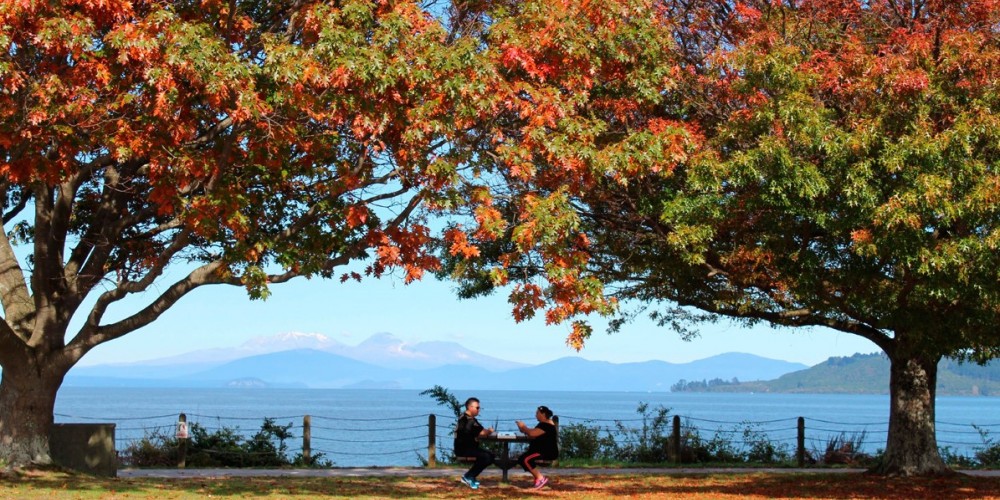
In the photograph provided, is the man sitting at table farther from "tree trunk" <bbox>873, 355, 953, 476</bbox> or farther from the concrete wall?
"tree trunk" <bbox>873, 355, 953, 476</bbox>

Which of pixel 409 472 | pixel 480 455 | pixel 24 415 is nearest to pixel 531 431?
pixel 480 455

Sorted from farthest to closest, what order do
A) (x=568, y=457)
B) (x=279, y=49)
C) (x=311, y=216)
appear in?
(x=568, y=457)
(x=311, y=216)
(x=279, y=49)

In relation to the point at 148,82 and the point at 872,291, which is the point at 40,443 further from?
the point at 872,291

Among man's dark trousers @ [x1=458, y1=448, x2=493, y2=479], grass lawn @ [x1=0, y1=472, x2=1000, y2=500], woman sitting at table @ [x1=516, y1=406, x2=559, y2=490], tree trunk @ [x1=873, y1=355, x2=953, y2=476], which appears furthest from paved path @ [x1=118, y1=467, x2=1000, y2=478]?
man's dark trousers @ [x1=458, y1=448, x2=493, y2=479]

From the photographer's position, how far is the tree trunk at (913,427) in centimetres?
2017

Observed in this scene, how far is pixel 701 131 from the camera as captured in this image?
1683cm

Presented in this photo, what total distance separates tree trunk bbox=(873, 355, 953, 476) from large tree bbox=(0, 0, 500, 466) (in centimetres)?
969

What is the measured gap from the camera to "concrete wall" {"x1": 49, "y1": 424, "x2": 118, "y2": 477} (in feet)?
57.5

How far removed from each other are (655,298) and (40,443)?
11.4 metres

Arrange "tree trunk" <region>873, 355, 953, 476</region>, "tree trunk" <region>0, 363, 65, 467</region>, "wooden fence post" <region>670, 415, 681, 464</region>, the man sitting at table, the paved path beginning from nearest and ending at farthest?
the man sitting at table < "tree trunk" <region>0, 363, 65, 467</region> < the paved path < "tree trunk" <region>873, 355, 953, 476</region> < "wooden fence post" <region>670, 415, 681, 464</region>

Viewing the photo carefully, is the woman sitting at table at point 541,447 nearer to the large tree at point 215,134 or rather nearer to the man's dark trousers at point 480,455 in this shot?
the man's dark trousers at point 480,455

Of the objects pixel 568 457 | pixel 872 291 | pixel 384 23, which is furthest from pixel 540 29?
pixel 568 457

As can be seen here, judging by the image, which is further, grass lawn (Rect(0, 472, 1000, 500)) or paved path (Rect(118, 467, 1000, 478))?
paved path (Rect(118, 467, 1000, 478))

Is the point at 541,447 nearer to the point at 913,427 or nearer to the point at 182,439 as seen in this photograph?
the point at 913,427
